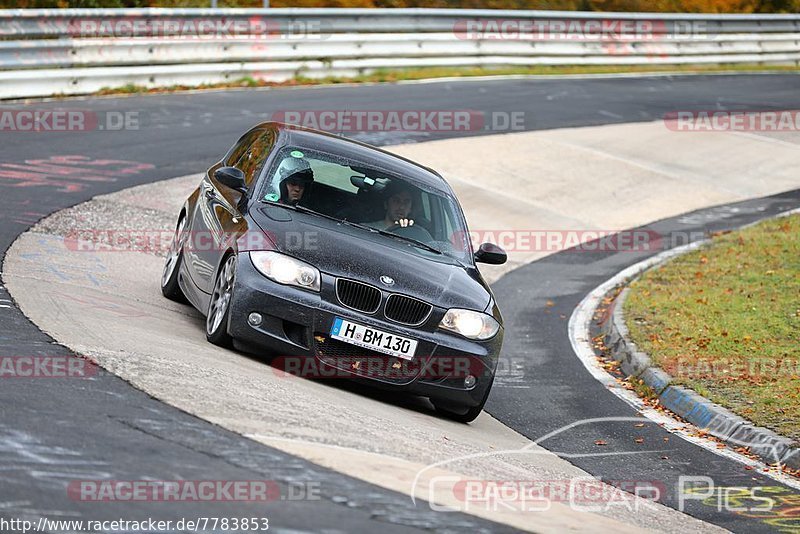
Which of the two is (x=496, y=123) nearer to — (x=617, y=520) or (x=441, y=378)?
(x=441, y=378)

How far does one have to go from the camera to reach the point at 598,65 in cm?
3136

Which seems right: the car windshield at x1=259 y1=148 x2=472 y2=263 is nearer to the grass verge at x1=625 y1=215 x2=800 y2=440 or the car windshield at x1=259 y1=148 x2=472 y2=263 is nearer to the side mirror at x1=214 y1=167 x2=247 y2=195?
the side mirror at x1=214 y1=167 x2=247 y2=195

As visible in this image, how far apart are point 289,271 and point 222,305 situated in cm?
64

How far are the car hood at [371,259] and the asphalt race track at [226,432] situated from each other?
1.17m

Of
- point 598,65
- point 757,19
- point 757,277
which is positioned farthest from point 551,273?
point 757,19

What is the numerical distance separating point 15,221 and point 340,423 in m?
6.59

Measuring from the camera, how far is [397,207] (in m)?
9.31

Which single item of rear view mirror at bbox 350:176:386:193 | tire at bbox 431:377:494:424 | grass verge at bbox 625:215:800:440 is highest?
rear view mirror at bbox 350:176:386:193

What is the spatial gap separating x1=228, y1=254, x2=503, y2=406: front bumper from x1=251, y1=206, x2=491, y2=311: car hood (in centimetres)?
18

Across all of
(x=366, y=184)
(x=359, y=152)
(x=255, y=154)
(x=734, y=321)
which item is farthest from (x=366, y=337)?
(x=734, y=321)

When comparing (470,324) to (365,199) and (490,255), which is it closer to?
(490,255)

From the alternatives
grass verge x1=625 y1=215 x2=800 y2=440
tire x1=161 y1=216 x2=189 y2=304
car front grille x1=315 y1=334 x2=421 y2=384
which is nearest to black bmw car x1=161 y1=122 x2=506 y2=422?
car front grille x1=315 y1=334 x2=421 y2=384

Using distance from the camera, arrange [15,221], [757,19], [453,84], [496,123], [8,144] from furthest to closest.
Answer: [757,19] → [453,84] → [496,123] → [8,144] → [15,221]

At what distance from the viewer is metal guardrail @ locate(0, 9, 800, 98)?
67.0 feet
